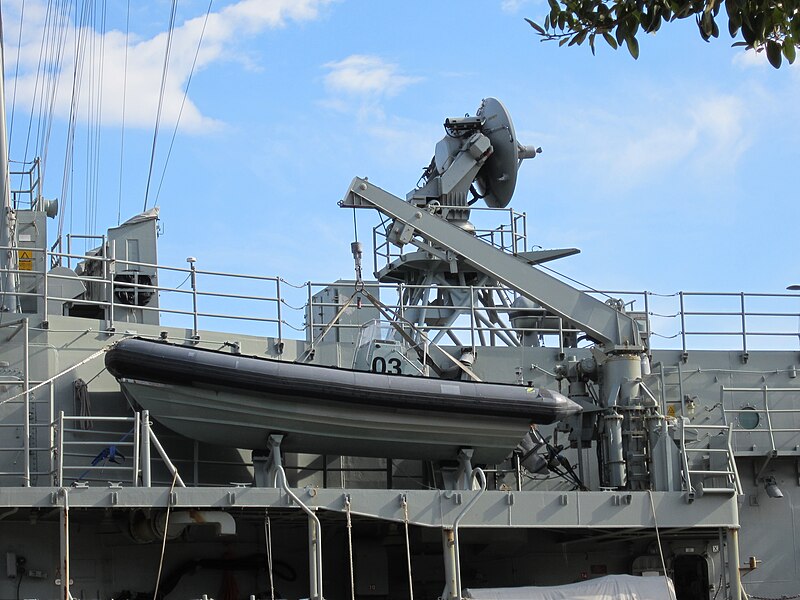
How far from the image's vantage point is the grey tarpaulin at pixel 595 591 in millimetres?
12742

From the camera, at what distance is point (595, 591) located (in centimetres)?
1310

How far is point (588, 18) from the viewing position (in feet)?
22.0

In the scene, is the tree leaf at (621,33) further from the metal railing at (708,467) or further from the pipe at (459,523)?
the metal railing at (708,467)

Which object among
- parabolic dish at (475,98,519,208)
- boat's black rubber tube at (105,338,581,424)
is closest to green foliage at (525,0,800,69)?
boat's black rubber tube at (105,338,581,424)

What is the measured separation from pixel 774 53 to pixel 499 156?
13.5m

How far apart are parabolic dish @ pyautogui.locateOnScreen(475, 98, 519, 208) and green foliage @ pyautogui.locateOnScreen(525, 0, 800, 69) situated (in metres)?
12.9

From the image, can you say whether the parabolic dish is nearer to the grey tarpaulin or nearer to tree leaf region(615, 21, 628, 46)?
the grey tarpaulin

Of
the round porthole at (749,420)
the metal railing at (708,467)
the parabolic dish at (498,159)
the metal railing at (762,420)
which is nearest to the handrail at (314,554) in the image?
the metal railing at (708,467)

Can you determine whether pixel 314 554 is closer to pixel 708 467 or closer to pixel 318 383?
pixel 318 383

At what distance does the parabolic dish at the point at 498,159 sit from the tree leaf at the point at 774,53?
13.1 metres

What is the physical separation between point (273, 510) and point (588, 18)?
742cm

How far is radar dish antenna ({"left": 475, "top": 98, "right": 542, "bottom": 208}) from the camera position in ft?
64.4

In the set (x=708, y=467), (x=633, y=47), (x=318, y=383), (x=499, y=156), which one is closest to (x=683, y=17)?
(x=633, y=47)

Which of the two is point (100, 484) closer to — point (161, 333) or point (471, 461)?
point (161, 333)
